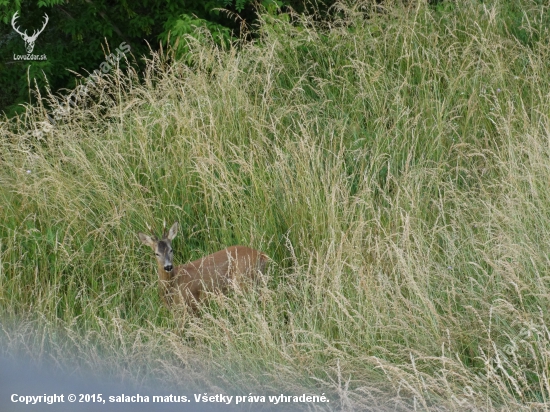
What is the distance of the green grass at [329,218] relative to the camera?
142 inches

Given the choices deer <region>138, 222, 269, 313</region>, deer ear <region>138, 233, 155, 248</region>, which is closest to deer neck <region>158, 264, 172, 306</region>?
deer <region>138, 222, 269, 313</region>

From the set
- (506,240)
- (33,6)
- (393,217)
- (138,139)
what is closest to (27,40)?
(33,6)

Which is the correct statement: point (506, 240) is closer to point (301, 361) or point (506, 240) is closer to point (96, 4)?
point (301, 361)

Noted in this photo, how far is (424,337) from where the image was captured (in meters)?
3.63

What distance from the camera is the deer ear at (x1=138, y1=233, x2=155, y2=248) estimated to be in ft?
15.6

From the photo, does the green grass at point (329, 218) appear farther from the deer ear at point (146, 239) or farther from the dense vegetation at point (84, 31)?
the dense vegetation at point (84, 31)

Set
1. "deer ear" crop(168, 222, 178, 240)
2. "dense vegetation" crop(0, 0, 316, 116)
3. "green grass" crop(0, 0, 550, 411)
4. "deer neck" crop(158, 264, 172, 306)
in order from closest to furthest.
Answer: "green grass" crop(0, 0, 550, 411), "deer neck" crop(158, 264, 172, 306), "deer ear" crop(168, 222, 178, 240), "dense vegetation" crop(0, 0, 316, 116)

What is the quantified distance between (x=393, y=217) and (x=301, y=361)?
4.73 feet

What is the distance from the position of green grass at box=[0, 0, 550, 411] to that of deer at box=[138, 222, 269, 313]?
0.13m

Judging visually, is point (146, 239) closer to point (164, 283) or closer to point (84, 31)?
point (164, 283)

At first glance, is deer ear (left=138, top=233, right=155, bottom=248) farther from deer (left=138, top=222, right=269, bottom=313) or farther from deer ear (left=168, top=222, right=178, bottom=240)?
deer ear (left=168, top=222, right=178, bottom=240)

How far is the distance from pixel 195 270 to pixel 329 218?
86 centimetres

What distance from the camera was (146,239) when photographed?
4770 millimetres

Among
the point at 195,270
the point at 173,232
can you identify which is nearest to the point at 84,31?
the point at 173,232
